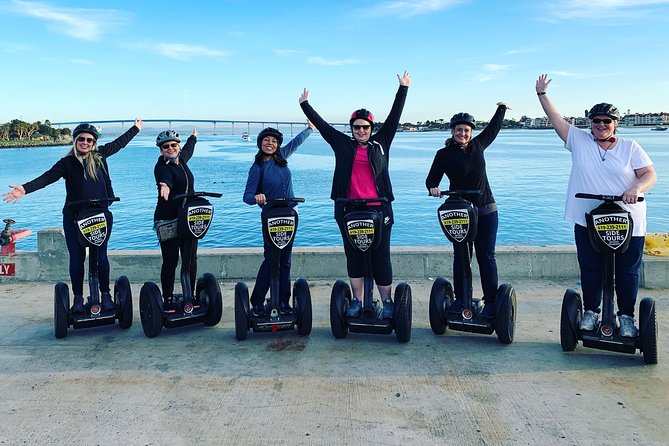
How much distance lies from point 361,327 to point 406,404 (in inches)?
44.8

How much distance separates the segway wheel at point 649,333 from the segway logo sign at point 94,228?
4213 mm

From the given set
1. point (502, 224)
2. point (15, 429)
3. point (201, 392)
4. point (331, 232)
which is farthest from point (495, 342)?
point (502, 224)

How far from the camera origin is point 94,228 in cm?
453

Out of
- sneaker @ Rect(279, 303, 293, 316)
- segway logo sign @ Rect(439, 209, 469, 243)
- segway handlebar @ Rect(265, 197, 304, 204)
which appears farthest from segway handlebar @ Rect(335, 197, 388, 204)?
sneaker @ Rect(279, 303, 293, 316)

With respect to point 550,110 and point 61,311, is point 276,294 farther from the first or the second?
point 550,110

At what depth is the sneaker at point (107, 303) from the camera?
478 cm

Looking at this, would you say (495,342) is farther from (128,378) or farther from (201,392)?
(128,378)

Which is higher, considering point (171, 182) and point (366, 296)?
point (171, 182)

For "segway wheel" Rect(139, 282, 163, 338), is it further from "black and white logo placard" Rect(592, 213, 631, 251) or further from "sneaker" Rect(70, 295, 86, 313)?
"black and white logo placard" Rect(592, 213, 631, 251)

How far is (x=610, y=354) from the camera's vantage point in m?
4.16

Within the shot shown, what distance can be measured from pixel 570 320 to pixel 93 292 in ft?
12.8

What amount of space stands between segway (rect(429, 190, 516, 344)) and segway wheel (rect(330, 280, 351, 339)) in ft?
2.38

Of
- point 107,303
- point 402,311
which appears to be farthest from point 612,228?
point 107,303

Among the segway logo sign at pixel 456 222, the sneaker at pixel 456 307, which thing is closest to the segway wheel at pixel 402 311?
the sneaker at pixel 456 307
